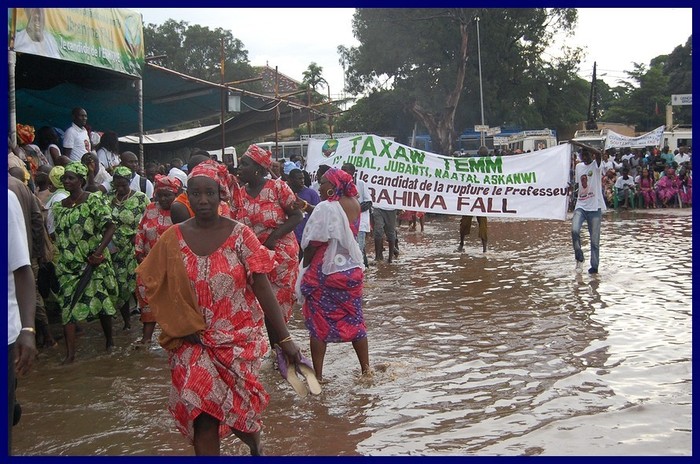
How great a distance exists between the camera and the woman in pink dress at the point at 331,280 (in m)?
5.68

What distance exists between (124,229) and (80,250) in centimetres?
94

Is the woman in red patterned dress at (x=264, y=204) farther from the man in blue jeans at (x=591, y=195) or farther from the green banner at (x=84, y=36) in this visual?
the man in blue jeans at (x=591, y=195)

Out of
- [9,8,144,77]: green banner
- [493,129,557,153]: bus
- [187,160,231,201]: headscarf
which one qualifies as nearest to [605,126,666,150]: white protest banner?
[493,129,557,153]: bus

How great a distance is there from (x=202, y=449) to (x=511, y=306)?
5341mm

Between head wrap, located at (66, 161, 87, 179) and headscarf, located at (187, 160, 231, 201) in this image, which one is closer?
headscarf, located at (187, 160, 231, 201)

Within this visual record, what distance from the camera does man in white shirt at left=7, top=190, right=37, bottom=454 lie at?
131 inches

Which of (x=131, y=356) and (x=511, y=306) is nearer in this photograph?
(x=131, y=356)

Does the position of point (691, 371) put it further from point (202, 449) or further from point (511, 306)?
point (202, 449)

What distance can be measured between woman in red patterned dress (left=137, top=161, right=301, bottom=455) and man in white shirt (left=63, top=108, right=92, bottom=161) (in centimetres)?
667

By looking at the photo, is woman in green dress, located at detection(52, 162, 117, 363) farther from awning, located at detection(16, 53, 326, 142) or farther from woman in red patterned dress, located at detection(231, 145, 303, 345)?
awning, located at detection(16, 53, 326, 142)

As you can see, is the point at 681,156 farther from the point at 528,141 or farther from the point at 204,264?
the point at 204,264

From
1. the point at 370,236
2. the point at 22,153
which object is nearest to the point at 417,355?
the point at 22,153

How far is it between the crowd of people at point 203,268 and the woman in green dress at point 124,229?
1 centimetres

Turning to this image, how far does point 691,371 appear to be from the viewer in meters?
5.70
